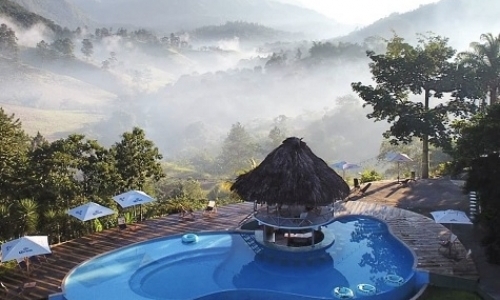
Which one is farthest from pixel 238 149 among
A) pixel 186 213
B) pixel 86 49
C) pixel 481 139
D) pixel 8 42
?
pixel 86 49

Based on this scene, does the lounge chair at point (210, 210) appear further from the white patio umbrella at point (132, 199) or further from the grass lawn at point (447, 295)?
the grass lawn at point (447, 295)

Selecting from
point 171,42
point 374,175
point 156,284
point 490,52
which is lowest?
point 156,284

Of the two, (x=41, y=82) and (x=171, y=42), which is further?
(x=171, y=42)

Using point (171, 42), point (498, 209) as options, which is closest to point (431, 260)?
point (498, 209)

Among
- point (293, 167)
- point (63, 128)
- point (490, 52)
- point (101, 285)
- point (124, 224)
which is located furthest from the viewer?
point (63, 128)

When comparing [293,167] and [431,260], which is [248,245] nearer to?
[293,167]

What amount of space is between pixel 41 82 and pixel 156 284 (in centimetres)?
12174

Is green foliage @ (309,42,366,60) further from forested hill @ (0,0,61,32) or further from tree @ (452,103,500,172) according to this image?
tree @ (452,103,500,172)

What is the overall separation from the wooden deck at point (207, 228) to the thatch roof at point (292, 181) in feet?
8.48

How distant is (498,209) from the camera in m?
14.4

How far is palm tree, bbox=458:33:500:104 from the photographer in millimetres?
28094

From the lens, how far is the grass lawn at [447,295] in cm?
1304

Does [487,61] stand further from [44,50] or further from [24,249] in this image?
[44,50]

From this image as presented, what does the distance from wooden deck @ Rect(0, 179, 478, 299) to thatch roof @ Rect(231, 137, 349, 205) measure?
2.59m
